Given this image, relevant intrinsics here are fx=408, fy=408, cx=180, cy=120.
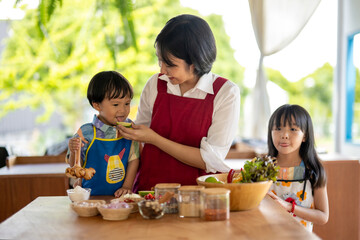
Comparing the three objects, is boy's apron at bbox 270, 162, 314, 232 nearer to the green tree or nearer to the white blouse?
the white blouse

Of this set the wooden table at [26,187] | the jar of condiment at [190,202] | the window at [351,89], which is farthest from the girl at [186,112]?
the window at [351,89]

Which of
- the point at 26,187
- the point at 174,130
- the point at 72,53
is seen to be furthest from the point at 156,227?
the point at 72,53

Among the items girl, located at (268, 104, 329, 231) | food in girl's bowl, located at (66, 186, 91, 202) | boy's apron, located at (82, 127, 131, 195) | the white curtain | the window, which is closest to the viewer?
food in girl's bowl, located at (66, 186, 91, 202)

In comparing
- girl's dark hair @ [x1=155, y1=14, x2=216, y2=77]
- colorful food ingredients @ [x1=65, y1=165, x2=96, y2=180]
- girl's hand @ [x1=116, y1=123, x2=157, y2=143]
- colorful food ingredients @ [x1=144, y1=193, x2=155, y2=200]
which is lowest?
colorful food ingredients @ [x1=144, y1=193, x2=155, y2=200]

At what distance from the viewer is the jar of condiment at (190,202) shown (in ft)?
4.29

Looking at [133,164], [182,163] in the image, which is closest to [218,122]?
[182,163]

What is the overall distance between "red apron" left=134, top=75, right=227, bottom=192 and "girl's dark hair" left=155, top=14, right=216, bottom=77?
0.16m

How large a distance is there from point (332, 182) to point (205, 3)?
5803 millimetres

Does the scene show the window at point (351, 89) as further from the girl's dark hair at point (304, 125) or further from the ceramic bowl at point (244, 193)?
the ceramic bowl at point (244, 193)

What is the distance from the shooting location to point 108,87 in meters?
1.79

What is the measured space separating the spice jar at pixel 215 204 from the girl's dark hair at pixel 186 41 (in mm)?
575

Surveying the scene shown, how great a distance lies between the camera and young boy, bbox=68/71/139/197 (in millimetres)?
1746

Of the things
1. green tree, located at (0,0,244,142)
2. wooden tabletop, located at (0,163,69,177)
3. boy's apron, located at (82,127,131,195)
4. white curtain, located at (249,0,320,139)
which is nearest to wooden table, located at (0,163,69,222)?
wooden tabletop, located at (0,163,69,177)

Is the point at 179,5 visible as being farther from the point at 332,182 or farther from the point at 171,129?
the point at 171,129
